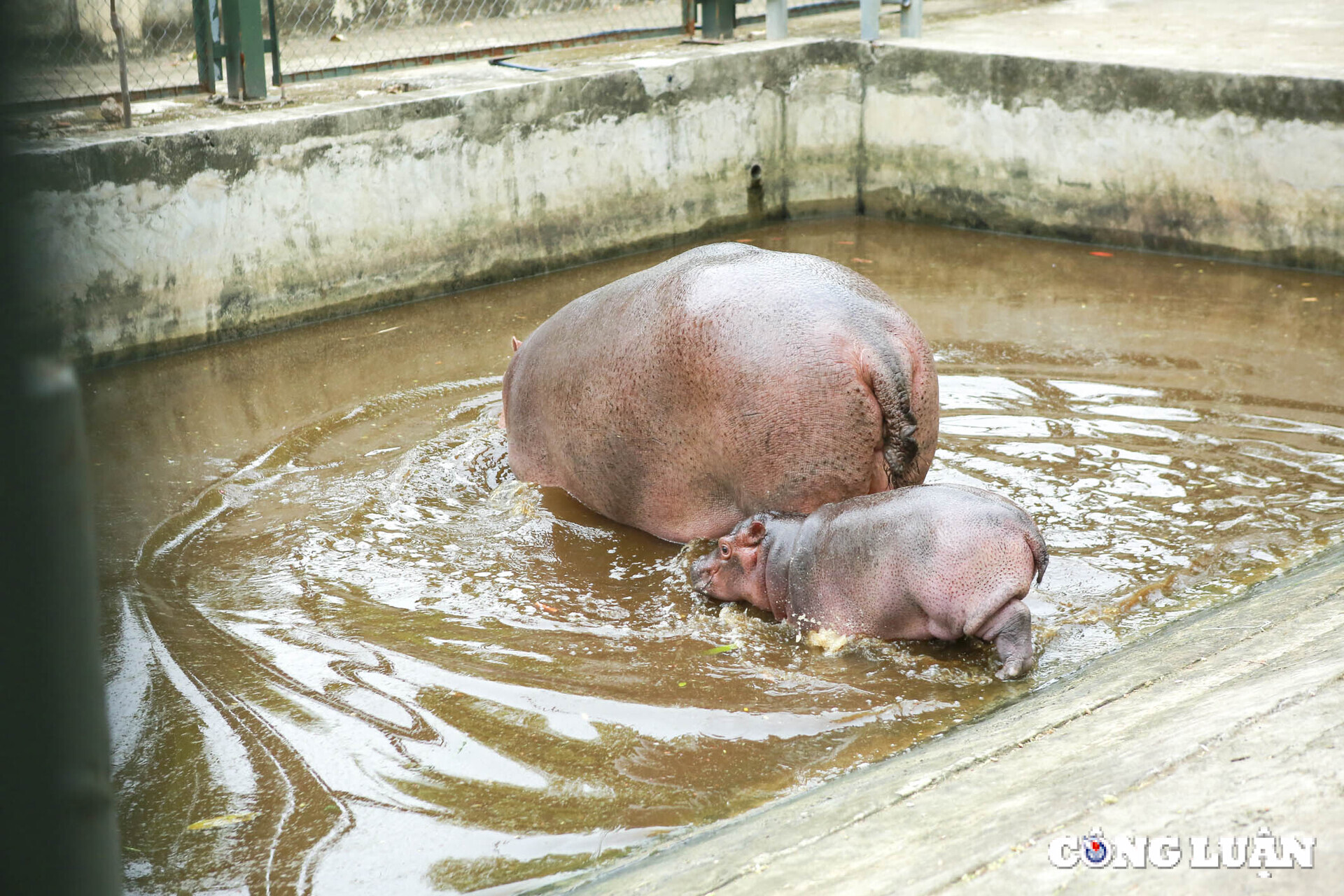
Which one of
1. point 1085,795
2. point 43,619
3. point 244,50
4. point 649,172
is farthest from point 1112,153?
point 43,619

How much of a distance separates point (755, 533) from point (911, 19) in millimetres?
5686

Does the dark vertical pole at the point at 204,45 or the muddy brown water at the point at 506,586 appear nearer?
the muddy brown water at the point at 506,586

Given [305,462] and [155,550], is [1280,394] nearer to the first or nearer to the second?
[305,462]

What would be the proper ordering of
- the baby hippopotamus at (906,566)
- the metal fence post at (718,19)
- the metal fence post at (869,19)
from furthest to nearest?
the metal fence post at (718,19)
the metal fence post at (869,19)
the baby hippopotamus at (906,566)

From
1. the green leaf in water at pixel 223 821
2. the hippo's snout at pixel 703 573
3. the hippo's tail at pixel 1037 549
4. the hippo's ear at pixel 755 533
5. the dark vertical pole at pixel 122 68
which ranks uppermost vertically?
the dark vertical pole at pixel 122 68

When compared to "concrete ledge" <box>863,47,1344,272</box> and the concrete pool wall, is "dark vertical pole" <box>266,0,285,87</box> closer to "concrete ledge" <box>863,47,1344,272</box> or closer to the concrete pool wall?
the concrete pool wall

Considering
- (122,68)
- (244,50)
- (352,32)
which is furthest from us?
(352,32)

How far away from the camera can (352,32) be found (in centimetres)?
1035

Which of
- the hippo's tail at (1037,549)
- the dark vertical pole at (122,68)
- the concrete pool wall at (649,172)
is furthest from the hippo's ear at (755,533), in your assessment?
the dark vertical pole at (122,68)

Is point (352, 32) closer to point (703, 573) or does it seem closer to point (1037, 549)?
point (703, 573)

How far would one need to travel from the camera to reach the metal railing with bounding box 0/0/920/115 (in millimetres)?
6734

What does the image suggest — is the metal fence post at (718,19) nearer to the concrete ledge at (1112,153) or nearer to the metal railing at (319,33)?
the metal railing at (319,33)

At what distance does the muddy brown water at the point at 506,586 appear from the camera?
2.73 meters

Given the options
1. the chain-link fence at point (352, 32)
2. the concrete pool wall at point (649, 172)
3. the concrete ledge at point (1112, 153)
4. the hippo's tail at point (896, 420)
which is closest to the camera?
the hippo's tail at point (896, 420)
